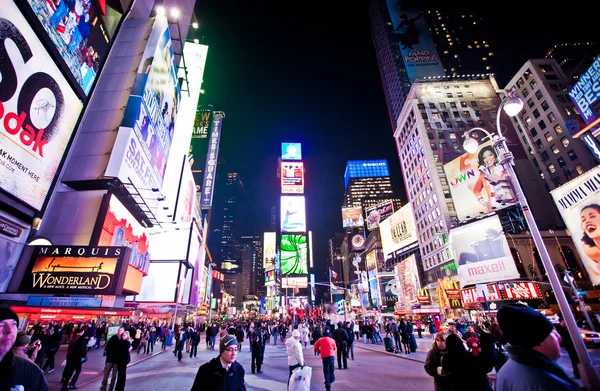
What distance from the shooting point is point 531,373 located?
2.01 m

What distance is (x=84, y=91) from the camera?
15680mm

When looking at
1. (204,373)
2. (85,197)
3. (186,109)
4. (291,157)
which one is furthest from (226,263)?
(204,373)

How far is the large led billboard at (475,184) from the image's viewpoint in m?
36.6

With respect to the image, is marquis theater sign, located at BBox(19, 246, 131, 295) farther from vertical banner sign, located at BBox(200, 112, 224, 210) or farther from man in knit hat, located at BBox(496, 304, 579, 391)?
vertical banner sign, located at BBox(200, 112, 224, 210)

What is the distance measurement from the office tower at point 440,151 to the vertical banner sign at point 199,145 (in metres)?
51.3

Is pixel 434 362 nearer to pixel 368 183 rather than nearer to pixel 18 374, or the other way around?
pixel 18 374

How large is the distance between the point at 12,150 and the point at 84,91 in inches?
250

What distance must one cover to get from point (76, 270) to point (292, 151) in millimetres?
67008

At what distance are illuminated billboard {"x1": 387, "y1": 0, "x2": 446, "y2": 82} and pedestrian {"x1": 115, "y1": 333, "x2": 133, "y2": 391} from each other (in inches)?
3542

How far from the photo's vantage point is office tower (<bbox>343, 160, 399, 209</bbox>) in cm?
14338

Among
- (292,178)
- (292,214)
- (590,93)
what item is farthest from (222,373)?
(292,178)

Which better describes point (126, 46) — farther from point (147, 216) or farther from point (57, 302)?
point (57, 302)

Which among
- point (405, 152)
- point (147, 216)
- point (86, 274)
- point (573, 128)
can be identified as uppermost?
point (405, 152)

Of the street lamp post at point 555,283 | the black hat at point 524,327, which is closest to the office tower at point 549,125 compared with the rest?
the street lamp post at point 555,283
